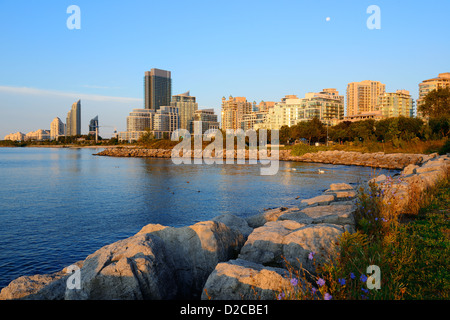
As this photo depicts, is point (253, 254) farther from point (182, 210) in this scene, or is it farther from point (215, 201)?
point (215, 201)

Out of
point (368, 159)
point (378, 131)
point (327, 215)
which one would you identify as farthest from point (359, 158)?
point (327, 215)

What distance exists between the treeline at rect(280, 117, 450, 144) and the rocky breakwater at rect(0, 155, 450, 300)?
5487 cm

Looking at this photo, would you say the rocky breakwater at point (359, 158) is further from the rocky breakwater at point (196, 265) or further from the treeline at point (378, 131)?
the rocky breakwater at point (196, 265)


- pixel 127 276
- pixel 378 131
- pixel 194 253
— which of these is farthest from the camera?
pixel 378 131

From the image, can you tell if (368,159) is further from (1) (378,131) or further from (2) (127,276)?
(2) (127,276)

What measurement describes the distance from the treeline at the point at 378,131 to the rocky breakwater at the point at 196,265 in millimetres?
54874

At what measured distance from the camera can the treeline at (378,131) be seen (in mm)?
57344

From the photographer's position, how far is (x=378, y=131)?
88938mm

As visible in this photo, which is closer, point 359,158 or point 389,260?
point 389,260

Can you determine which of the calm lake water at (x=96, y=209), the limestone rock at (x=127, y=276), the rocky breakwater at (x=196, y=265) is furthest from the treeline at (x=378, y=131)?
the limestone rock at (x=127, y=276)

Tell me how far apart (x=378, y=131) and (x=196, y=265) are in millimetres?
92337

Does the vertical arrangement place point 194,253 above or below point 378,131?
below

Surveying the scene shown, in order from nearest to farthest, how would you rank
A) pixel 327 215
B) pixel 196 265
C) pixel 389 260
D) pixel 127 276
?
pixel 389 260 → pixel 127 276 → pixel 196 265 → pixel 327 215
